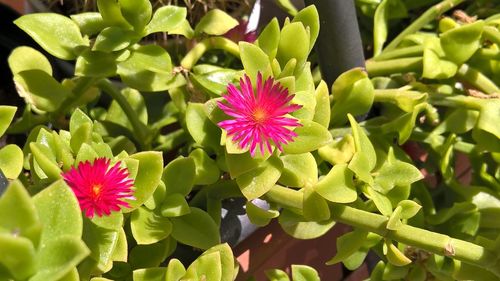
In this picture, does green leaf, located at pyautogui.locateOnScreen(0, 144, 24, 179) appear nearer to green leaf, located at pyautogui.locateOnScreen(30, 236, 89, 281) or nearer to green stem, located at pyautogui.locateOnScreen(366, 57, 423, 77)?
green leaf, located at pyautogui.locateOnScreen(30, 236, 89, 281)

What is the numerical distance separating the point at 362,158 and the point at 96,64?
24 cm

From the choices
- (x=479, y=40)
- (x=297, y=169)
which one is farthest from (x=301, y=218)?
(x=479, y=40)

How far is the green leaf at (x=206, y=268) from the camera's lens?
0.49 meters

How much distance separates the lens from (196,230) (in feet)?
1.77

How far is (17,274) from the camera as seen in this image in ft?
1.17

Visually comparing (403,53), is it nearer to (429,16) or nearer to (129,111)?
(429,16)

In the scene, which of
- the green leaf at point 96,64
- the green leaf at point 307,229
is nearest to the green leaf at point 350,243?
the green leaf at point 307,229

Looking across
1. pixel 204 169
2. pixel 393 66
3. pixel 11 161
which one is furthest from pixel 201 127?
pixel 393 66

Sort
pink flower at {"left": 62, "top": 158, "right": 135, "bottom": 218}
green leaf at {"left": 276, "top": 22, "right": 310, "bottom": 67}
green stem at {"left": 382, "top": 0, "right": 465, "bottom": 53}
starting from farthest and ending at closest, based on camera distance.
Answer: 1. green stem at {"left": 382, "top": 0, "right": 465, "bottom": 53}
2. green leaf at {"left": 276, "top": 22, "right": 310, "bottom": 67}
3. pink flower at {"left": 62, "top": 158, "right": 135, "bottom": 218}

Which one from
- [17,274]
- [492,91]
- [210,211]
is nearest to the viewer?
[17,274]

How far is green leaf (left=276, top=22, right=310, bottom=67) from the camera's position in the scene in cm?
53

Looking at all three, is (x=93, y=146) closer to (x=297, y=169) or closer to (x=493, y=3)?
(x=297, y=169)

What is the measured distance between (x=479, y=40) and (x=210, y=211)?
0.33 meters

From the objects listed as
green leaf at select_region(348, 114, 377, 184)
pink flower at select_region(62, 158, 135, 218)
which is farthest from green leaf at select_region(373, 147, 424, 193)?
pink flower at select_region(62, 158, 135, 218)
